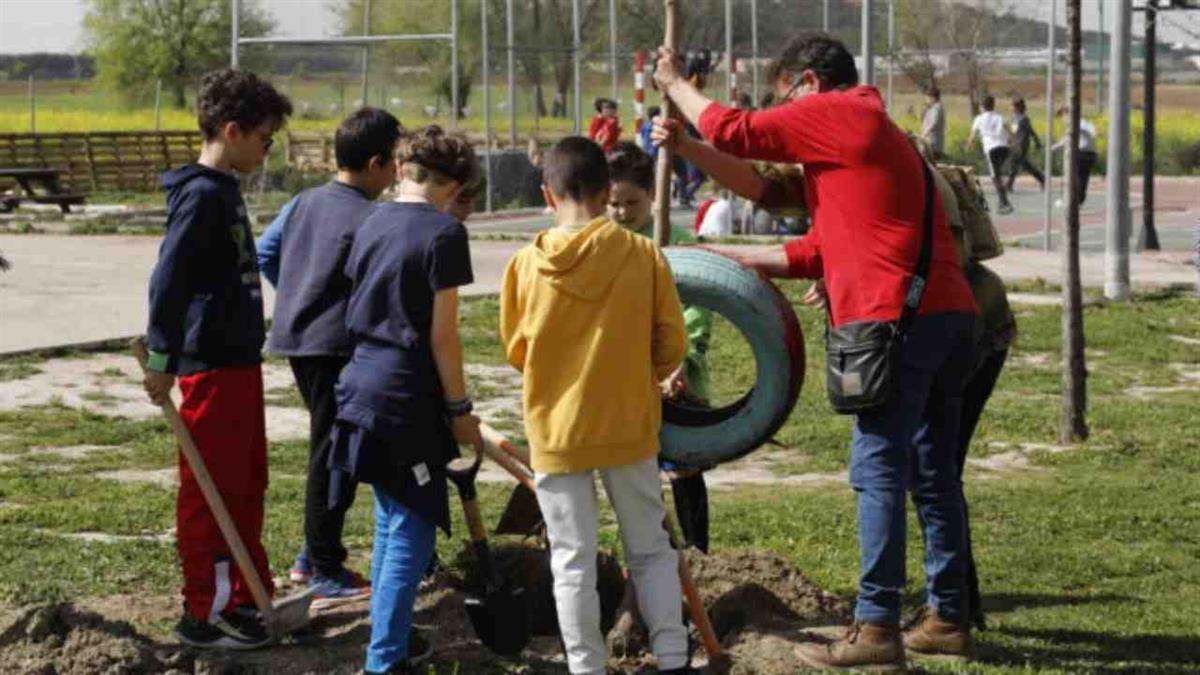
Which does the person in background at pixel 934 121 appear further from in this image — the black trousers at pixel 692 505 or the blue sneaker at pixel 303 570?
the blue sneaker at pixel 303 570

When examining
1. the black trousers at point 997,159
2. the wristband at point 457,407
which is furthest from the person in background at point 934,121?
the wristband at point 457,407

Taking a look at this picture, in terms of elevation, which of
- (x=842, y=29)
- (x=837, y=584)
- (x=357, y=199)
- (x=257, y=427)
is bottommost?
(x=837, y=584)

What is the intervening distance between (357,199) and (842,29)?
33032 millimetres

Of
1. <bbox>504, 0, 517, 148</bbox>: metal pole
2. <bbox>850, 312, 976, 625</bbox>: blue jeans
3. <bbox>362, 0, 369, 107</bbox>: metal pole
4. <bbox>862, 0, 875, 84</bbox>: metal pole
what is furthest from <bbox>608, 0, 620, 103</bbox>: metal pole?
<bbox>850, 312, 976, 625</bbox>: blue jeans

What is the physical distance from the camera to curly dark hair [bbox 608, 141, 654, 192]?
7031 millimetres

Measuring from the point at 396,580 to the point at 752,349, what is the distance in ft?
4.38

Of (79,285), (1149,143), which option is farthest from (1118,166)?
(79,285)

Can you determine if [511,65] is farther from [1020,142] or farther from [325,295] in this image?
[325,295]

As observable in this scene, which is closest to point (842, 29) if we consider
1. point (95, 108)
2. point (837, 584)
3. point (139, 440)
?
point (139, 440)

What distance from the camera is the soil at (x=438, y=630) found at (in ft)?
20.3

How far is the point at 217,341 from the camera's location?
20.9 ft

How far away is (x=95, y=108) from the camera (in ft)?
236

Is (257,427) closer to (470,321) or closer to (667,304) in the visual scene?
(667,304)

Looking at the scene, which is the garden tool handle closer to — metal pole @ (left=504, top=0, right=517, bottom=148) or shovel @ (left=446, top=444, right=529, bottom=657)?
shovel @ (left=446, top=444, right=529, bottom=657)
